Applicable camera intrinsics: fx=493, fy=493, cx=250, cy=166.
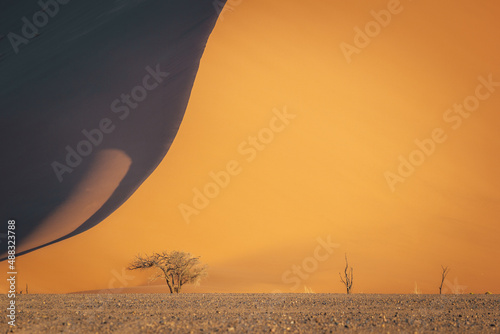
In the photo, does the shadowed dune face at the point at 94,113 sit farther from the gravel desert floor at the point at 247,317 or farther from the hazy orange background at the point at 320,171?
the gravel desert floor at the point at 247,317

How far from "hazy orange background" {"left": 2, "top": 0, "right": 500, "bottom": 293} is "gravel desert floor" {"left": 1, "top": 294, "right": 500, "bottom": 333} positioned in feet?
18.1

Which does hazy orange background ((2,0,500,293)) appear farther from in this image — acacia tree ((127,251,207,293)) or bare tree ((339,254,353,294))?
acacia tree ((127,251,207,293))

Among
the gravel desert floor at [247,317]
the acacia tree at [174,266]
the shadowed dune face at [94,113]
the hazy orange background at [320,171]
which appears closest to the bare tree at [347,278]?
the hazy orange background at [320,171]

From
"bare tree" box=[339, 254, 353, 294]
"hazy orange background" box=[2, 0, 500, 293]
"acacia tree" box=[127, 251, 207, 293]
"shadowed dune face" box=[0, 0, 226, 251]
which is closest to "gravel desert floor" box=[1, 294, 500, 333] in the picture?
"acacia tree" box=[127, 251, 207, 293]

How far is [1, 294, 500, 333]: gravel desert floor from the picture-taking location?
6.07m

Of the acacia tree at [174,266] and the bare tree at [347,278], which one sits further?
the bare tree at [347,278]

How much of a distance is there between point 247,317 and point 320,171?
12112 millimetres

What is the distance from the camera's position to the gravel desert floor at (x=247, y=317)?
607 centimetres

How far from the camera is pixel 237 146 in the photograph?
1781cm

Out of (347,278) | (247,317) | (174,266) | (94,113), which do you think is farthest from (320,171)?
(247,317)

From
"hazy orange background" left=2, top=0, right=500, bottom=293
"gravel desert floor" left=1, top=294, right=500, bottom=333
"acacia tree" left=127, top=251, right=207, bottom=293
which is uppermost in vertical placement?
"hazy orange background" left=2, top=0, right=500, bottom=293

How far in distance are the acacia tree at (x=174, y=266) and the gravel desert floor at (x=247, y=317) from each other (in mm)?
4838

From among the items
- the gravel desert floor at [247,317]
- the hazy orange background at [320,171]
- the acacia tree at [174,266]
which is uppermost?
the hazy orange background at [320,171]

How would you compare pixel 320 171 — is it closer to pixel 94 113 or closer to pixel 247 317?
pixel 94 113
